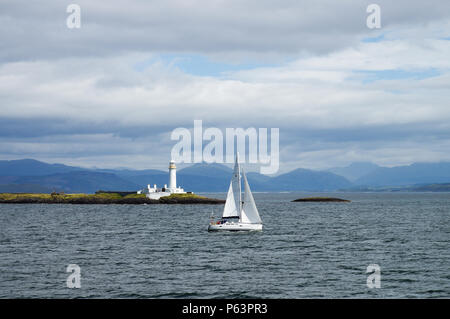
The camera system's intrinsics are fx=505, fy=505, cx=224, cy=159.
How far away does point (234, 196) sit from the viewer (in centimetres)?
7712

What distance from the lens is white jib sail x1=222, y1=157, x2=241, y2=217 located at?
75.2m

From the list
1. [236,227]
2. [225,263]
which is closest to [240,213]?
[236,227]

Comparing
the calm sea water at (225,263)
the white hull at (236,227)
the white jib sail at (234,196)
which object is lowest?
the calm sea water at (225,263)

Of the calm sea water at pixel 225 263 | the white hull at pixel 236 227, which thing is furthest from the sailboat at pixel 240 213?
the calm sea water at pixel 225 263

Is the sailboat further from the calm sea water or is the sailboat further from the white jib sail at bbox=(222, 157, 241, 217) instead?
the calm sea water

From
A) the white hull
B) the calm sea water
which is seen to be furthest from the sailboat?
the calm sea water

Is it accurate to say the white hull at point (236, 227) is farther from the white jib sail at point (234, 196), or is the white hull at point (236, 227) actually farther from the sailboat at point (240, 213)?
the white jib sail at point (234, 196)

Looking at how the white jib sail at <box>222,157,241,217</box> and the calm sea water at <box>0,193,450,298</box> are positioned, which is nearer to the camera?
the calm sea water at <box>0,193,450,298</box>

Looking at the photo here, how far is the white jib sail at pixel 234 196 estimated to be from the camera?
75.2 metres

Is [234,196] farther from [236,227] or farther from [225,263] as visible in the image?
[225,263]

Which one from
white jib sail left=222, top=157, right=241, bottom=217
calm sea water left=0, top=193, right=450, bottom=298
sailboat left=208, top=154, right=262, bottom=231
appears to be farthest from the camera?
sailboat left=208, top=154, right=262, bottom=231
